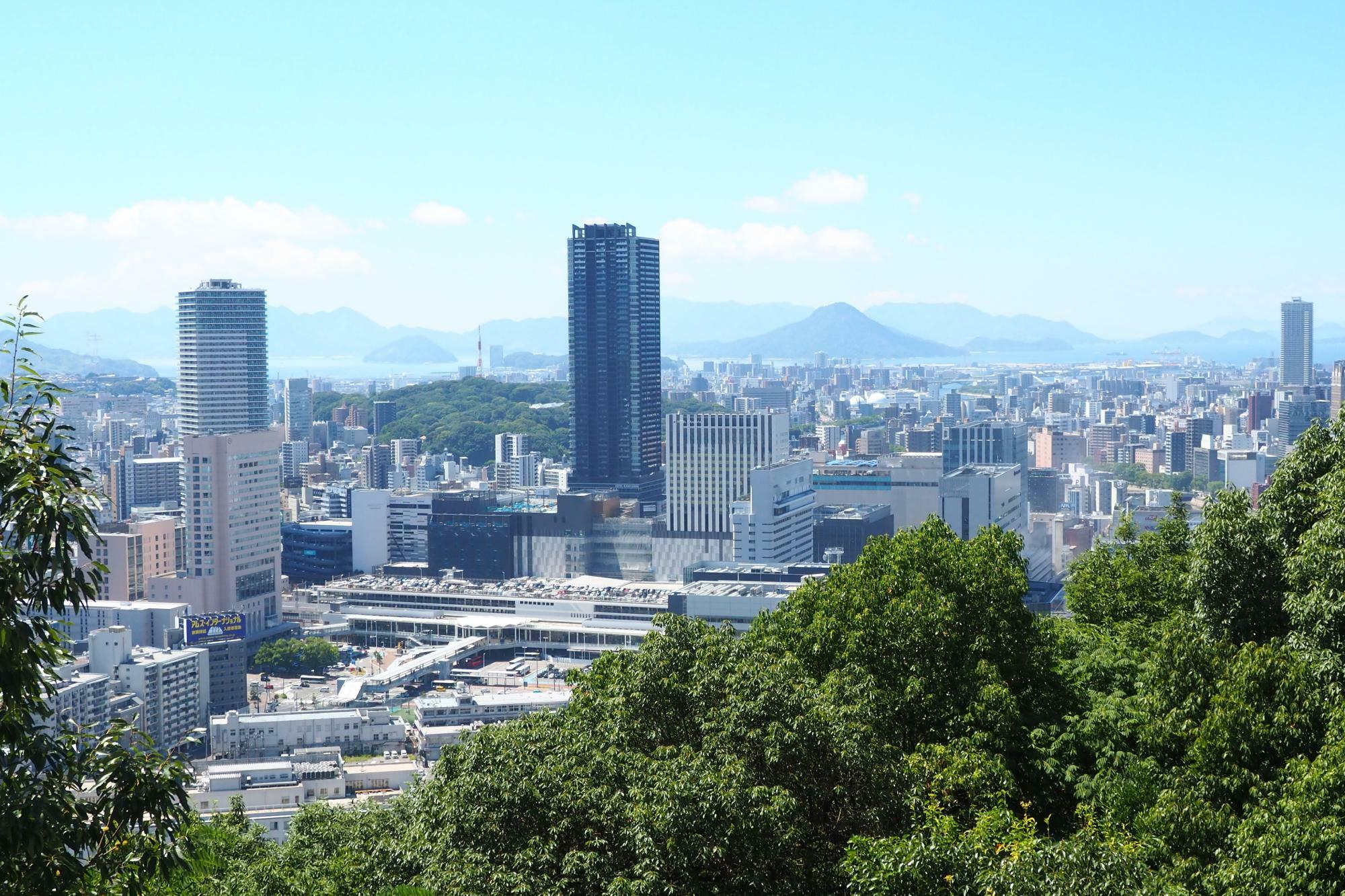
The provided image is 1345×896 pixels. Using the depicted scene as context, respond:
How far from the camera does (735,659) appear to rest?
5.44 m

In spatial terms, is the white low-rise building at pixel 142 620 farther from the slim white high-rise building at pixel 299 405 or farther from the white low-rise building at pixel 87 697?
the slim white high-rise building at pixel 299 405

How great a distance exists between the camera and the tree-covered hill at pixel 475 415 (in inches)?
2456

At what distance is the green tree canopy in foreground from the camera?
2836 mm

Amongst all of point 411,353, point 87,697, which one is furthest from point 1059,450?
point 411,353

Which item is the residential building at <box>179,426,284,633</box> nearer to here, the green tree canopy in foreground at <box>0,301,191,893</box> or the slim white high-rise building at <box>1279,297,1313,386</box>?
the green tree canopy in foreground at <box>0,301,191,893</box>

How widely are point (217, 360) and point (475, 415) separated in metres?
24.4

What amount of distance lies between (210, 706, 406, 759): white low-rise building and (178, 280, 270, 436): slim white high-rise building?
66.6 feet

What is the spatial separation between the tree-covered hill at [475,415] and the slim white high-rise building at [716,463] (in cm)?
2223

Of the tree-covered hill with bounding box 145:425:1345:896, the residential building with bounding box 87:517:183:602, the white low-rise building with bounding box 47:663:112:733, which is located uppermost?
the tree-covered hill with bounding box 145:425:1345:896

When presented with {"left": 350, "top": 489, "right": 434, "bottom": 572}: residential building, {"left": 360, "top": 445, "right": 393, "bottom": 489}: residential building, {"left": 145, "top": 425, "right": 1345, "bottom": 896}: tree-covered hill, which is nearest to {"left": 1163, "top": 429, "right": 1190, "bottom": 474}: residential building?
{"left": 350, "top": 489, "right": 434, "bottom": 572}: residential building

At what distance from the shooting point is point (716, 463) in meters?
39.2

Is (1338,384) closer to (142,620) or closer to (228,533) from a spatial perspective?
(228,533)

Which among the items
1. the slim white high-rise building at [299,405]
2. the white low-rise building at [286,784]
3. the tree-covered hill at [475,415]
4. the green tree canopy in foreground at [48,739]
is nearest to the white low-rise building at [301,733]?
the white low-rise building at [286,784]

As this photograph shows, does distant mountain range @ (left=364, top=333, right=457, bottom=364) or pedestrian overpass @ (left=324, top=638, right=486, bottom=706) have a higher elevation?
distant mountain range @ (left=364, top=333, right=457, bottom=364)
